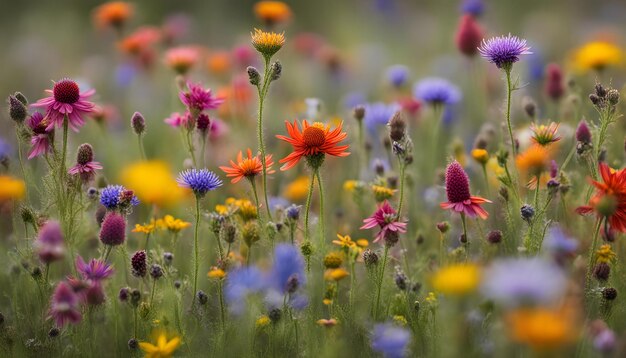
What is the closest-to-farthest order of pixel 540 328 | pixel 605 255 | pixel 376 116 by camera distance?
pixel 540 328 < pixel 605 255 < pixel 376 116

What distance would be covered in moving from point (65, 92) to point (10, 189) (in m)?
0.40

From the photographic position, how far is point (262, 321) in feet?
7.65

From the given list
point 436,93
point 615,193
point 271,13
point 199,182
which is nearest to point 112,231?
point 199,182

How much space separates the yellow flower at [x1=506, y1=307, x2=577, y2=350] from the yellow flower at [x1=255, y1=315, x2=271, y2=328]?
1.11m

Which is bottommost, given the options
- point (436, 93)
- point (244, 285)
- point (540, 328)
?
point (540, 328)

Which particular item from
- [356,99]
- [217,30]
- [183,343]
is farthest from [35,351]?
[217,30]

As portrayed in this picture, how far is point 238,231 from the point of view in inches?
104

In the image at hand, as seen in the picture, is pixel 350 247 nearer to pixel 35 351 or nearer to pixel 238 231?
pixel 238 231

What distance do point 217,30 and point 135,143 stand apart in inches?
132

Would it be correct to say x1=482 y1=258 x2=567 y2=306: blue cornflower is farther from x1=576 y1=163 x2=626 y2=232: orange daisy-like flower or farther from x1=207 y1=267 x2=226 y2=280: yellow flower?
x1=207 y1=267 x2=226 y2=280: yellow flower

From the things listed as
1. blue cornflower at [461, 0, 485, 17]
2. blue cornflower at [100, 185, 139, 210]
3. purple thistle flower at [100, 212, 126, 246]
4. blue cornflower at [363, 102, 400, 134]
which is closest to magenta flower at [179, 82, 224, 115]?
blue cornflower at [100, 185, 139, 210]

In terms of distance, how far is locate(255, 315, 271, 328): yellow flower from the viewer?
2.33 m

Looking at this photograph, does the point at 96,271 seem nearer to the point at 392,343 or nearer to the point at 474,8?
the point at 392,343

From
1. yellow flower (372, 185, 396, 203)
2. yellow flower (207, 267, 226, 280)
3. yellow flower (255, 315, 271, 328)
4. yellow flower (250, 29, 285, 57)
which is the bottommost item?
yellow flower (255, 315, 271, 328)
